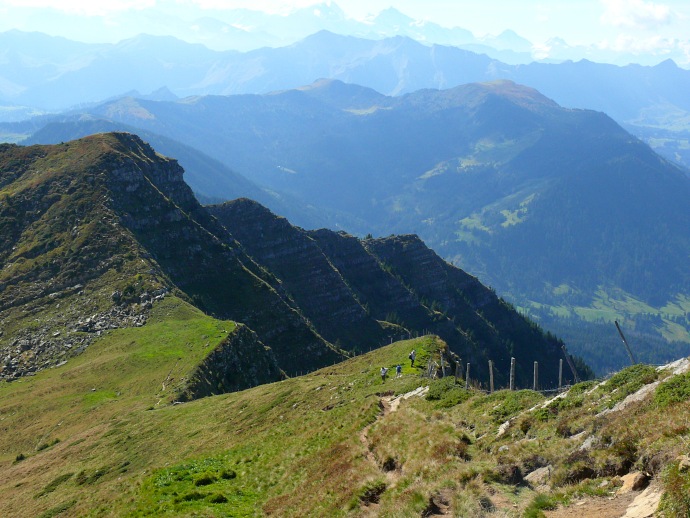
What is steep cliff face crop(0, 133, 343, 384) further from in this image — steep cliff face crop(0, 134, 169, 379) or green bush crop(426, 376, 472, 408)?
green bush crop(426, 376, 472, 408)

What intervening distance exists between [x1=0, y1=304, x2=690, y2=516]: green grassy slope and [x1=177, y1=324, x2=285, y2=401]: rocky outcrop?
352 centimetres

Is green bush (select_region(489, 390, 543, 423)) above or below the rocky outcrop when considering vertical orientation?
above

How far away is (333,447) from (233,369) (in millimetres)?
65225

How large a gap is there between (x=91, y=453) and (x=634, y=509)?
200 feet

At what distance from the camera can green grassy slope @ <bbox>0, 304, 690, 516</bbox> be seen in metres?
27.5

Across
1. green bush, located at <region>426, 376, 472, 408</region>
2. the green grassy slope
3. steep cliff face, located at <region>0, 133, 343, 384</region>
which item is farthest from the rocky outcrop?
green bush, located at <region>426, 376, 472, 408</region>

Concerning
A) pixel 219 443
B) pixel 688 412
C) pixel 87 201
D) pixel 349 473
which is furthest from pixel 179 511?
pixel 87 201

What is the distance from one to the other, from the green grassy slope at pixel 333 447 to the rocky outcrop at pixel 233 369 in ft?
11.6

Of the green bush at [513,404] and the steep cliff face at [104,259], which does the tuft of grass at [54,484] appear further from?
the steep cliff face at [104,259]

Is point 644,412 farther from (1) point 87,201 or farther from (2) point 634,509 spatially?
(1) point 87,201

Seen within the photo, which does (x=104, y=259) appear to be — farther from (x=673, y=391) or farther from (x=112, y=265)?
(x=673, y=391)

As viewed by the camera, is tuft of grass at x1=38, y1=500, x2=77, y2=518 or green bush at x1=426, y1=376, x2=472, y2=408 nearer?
green bush at x1=426, y1=376, x2=472, y2=408

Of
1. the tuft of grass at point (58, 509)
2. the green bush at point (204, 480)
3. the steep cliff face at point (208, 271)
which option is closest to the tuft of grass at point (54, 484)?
the tuft of grass at point (58, 509)

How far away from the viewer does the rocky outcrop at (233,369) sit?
91938mm
